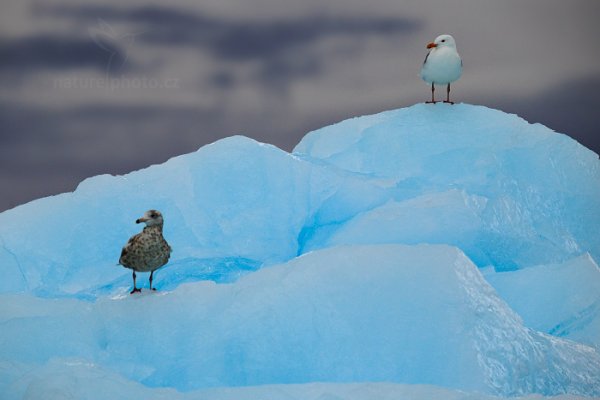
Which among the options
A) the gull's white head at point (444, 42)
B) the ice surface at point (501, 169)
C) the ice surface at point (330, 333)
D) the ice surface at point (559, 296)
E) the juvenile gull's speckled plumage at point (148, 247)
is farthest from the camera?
the gull's white head at point (444, 42)

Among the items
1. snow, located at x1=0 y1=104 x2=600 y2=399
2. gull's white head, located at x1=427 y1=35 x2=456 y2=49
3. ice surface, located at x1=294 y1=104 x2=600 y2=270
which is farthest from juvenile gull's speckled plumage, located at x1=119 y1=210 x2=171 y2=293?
gull's white head, located at x1=427 y1=35 x2=456 y2=49

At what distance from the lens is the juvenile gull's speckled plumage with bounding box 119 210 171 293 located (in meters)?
4.44

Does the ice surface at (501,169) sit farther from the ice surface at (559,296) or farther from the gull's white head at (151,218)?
the gull's white head at (151,218)

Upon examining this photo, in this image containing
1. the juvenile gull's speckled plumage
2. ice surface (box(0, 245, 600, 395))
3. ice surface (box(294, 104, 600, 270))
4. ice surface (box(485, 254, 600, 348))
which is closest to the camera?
ice surface (box(0, 245, 600, 395))

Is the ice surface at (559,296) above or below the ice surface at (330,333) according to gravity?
below

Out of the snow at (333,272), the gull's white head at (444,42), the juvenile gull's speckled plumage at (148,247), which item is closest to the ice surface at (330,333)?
the snow at (333,272)

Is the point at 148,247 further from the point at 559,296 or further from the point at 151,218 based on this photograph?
the point at 559,296

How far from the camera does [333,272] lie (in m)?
4.08

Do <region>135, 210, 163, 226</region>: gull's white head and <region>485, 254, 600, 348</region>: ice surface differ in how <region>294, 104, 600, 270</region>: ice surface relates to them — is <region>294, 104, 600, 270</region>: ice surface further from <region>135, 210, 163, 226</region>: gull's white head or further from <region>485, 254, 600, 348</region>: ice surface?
<region>135, 210, 163, 226</region>: gull's white head

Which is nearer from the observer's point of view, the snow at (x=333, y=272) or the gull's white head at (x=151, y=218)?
the snow at (x=333, y=272)

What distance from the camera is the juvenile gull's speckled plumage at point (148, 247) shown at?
4441 millimetres

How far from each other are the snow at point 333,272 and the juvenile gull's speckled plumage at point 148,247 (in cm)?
25

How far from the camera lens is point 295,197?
6723 millimetres

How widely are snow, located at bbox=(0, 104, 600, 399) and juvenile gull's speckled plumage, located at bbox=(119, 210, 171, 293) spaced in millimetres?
246
